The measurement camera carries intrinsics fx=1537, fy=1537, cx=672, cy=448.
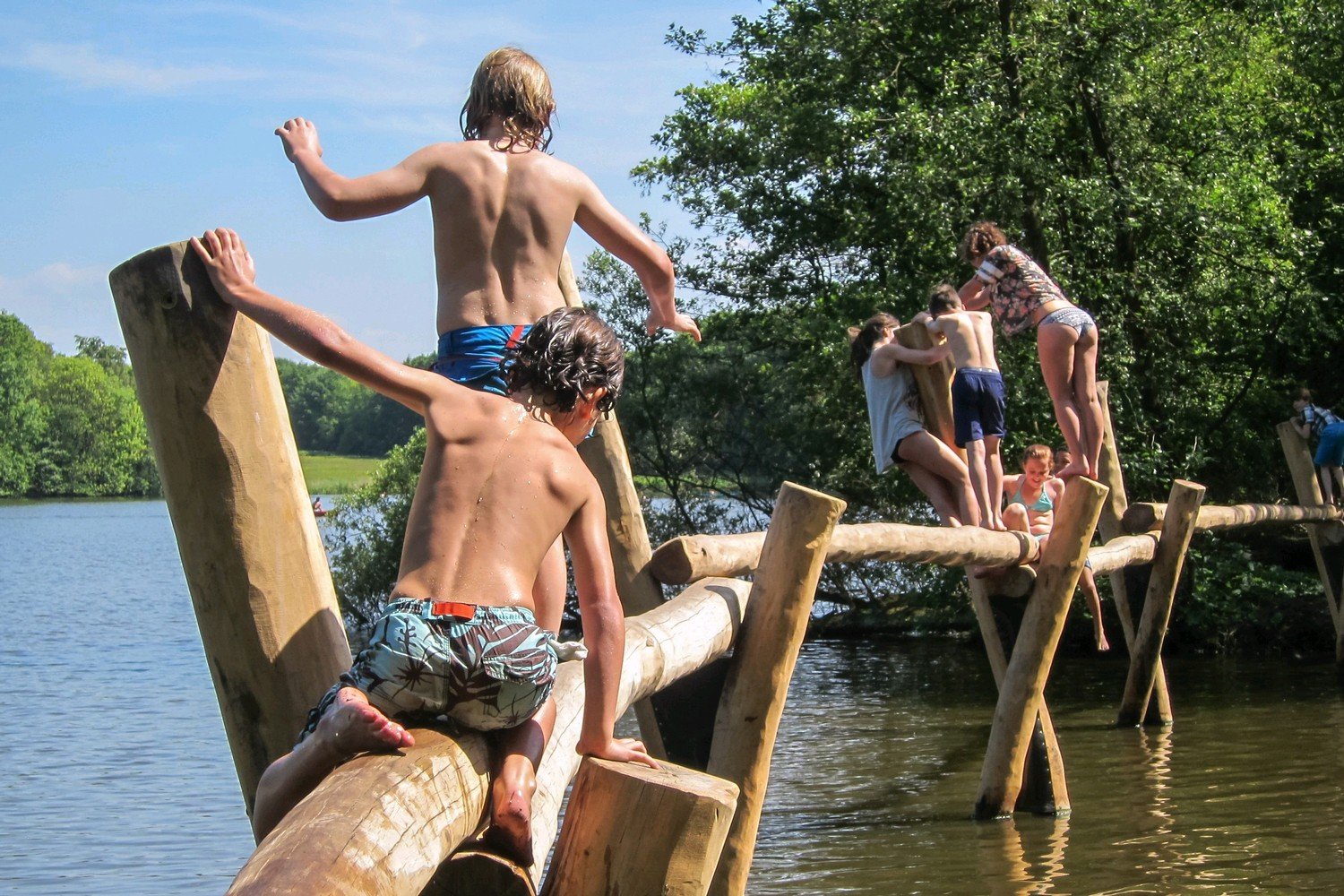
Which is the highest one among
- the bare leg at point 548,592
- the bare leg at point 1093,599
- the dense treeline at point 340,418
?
the dense treeline at point 340,418

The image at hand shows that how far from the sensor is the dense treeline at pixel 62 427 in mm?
94750

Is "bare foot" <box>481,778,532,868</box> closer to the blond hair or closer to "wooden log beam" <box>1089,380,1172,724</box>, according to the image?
the blond hair

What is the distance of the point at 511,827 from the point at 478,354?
5.69 feet

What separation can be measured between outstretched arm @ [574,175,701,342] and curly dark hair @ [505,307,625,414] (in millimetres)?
983

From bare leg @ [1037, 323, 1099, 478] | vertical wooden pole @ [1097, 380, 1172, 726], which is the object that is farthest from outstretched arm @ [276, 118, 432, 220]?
vertical wooden pole @ [1097, 380, 1172, 726]

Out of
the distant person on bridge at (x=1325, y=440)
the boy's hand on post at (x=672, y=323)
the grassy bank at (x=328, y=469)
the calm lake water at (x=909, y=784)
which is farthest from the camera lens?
the grassy bank at (x=328, y=469)

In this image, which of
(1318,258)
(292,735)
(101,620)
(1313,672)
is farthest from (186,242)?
(101,620)

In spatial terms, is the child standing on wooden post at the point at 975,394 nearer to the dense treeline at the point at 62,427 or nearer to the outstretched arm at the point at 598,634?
the outstretched arm at the point at 598,634

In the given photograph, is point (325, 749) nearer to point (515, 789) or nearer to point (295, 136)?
point (515, 789)

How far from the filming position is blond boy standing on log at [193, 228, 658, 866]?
2590 millimetres

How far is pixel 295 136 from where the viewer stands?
12.5 ft

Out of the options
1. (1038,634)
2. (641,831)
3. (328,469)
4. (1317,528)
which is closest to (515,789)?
(641,831)

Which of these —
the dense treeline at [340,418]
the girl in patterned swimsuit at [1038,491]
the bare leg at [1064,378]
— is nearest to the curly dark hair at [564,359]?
the bare leg at [1064,378]

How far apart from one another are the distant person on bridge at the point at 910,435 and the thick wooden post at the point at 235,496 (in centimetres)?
595
